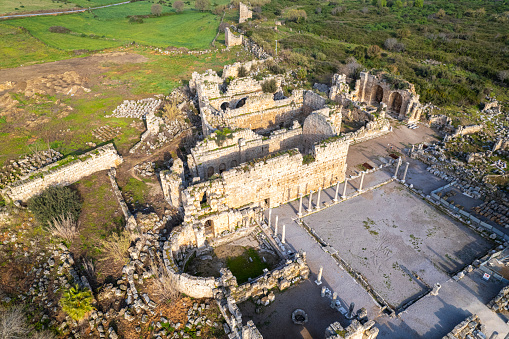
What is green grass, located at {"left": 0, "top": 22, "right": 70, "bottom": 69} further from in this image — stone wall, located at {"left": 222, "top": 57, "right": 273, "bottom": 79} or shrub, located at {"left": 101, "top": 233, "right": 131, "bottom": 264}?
shrub, located at {"left": 101, "top": 233, "right": 131, "bottom": 264}

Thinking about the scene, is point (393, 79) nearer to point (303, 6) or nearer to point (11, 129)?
point (11, 129)

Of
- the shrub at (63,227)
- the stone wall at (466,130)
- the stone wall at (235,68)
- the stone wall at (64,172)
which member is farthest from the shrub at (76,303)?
the stone wall at (466,130)

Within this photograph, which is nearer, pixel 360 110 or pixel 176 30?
pixel 360 110

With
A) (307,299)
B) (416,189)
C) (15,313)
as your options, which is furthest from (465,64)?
(15,313)

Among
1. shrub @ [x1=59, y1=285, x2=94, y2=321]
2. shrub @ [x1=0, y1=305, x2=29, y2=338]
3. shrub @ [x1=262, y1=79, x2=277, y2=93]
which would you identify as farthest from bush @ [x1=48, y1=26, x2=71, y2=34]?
shrub @ [x1=59, y1=285, x2=94, y2=321]

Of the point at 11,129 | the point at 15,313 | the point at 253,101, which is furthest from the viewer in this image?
the point at 11,129

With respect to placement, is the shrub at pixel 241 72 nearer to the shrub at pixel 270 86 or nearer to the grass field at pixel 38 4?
the shrub at pixel 270 86

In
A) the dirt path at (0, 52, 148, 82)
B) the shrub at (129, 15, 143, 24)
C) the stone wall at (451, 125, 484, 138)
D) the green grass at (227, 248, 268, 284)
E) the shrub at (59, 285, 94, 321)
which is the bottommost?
the green grass at (227, 248, 268, 284)
